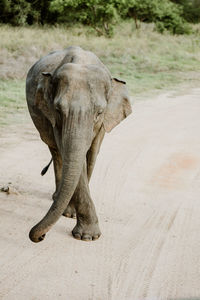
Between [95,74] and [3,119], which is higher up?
[95,74]

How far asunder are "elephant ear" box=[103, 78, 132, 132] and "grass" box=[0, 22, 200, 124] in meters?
5.70

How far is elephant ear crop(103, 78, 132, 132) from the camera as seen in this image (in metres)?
4.71

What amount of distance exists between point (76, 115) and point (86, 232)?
146cm

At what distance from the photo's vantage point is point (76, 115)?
3953 millimetres

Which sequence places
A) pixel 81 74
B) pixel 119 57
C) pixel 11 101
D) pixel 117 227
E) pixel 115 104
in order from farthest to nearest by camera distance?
pixel 119 57
pixel 11 101
pixel 117 227
pixel 115 104
pixel 81 74

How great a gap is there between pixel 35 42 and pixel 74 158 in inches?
550

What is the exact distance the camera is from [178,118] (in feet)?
34.4

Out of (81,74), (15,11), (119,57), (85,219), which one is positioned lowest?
(15,11)

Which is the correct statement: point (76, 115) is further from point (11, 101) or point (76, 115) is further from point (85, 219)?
point (11, 101)

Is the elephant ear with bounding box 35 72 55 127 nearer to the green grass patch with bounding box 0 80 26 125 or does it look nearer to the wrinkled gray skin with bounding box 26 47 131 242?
the wrinkled gray skin with bounding box 26 47 131 242

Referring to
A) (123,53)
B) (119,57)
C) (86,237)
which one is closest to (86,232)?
(86,237)

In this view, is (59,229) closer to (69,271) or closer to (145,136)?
(69,271)

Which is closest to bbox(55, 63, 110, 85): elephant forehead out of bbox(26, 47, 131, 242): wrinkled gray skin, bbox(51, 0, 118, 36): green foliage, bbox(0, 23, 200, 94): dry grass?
bbox(26, 47, 131, 242): wrinkled gray skin

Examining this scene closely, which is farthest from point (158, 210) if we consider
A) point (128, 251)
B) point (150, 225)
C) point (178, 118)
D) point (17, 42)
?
point (17, 42)
